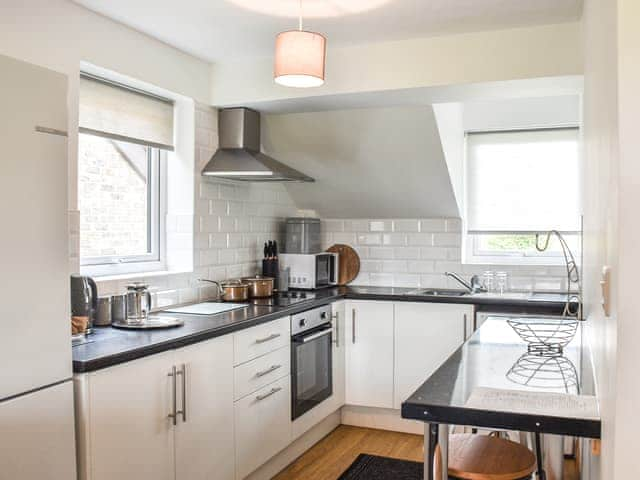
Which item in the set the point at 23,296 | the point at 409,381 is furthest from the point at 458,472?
the point at 409,381

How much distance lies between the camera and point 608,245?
1.39 m

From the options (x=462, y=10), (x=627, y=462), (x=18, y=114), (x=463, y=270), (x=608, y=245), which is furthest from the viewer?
(x=463, y=270)

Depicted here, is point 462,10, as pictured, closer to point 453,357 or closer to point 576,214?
point 453,357

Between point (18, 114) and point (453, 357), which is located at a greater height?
point (18, 114)

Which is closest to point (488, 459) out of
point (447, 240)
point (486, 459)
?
point (486, 459)

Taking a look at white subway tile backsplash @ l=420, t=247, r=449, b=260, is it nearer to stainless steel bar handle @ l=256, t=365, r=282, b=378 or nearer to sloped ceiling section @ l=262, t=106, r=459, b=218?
sloped ceiling section @ l=262, t=106, r=459, b=218

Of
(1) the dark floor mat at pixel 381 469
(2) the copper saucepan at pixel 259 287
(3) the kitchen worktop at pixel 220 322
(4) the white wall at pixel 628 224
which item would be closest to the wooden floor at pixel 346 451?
(1) the dark floor mat at pixel 381 469

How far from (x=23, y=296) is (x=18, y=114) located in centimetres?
51

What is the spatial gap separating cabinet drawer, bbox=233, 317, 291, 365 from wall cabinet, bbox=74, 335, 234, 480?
3.2 inches

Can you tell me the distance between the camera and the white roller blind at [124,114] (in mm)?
3023

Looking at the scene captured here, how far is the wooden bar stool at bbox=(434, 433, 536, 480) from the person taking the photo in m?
1.89

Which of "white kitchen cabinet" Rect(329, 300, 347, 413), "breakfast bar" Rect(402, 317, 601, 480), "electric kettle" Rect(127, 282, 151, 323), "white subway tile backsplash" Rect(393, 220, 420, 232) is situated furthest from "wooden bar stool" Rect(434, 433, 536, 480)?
"white subway tile backsplash" Rect(393, 220, 420, 232)

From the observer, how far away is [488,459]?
78.4 inches

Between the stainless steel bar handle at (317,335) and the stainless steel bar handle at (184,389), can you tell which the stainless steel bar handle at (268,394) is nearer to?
the stainless steel bar handle at (317,335)
